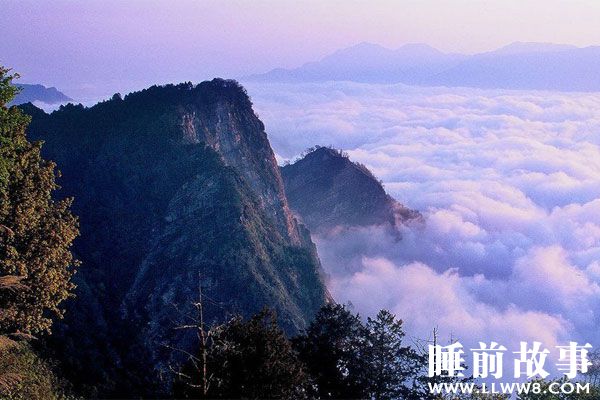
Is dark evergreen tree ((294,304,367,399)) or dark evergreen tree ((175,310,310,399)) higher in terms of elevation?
dark evergreen tree ((175,310,310,399))

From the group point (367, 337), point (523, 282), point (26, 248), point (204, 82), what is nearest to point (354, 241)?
point (204, 82)

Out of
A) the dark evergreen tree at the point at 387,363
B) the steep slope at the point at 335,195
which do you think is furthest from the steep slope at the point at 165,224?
the steep slope at the point at 335,195

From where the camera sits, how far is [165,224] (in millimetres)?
49656

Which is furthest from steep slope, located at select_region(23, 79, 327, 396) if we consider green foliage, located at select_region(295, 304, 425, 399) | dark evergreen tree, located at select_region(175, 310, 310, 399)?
dark evergreen tree, located at select_region(175, 310, 310, 399)

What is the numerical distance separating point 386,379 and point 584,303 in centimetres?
11198

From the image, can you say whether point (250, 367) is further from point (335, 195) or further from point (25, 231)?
point (335, 195)

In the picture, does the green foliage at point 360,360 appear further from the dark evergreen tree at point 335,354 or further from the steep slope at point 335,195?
the steep slope at point 335,195

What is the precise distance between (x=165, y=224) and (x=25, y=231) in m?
28.9

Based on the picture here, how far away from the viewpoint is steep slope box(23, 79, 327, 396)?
3997 centimetres

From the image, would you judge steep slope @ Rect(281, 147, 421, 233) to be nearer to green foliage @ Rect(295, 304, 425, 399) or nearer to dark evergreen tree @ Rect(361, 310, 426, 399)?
green foliage @ Rect(295, 304, 425, 399)

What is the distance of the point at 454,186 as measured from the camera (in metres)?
199

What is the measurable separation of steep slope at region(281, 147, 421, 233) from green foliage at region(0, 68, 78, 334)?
75.0 metres

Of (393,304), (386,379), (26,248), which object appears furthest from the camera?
(393,304)

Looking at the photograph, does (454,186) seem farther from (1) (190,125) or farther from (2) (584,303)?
(1) (190,125)
